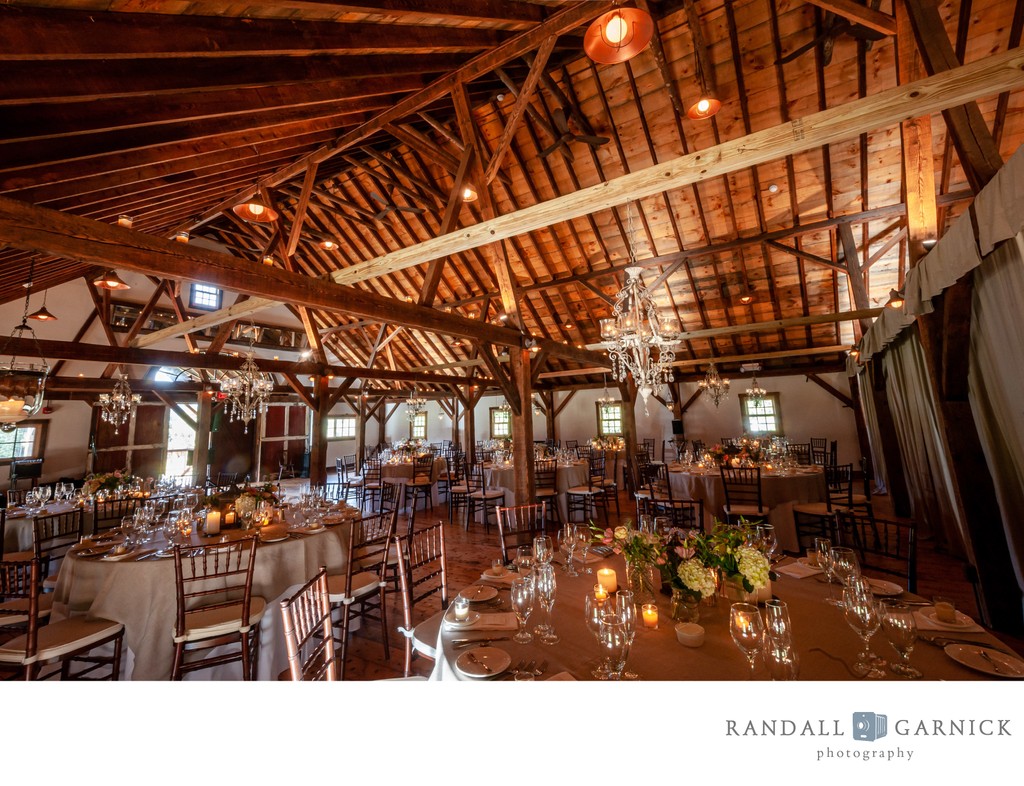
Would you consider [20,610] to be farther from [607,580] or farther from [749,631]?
[749,631]

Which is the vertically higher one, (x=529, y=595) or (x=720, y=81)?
(x=720, y=81)

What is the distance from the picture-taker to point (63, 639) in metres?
2.49

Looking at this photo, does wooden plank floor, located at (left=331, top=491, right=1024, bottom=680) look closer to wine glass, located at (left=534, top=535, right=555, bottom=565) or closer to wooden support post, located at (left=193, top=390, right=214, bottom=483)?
wine glass, located at (left=534, top=535, right=555, bottom=565)

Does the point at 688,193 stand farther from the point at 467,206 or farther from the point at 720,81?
the point at 467,206

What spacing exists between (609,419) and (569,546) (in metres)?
12.5

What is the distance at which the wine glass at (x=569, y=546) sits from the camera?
8.07ft

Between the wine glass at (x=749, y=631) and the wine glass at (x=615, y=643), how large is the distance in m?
0.41

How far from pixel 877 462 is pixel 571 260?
9.09 meters

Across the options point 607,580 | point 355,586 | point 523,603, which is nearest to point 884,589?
point 607,580

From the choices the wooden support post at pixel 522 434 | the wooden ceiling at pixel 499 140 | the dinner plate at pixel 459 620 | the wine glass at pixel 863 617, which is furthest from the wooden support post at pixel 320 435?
the wine glass at pixel 863 617

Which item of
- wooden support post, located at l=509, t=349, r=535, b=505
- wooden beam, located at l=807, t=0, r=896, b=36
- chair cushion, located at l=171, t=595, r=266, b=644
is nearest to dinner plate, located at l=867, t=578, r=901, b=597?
chair cushion, located at l=171, t=595, r=266, b=644

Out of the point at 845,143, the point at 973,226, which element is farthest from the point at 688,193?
the point at 973,226
